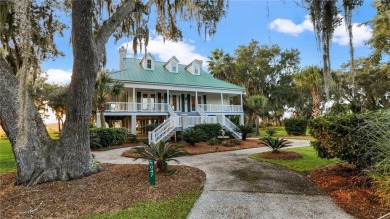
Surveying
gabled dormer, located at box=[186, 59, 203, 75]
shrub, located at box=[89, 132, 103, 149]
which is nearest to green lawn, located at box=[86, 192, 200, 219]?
shrub, located at box=[89, 132, 103, 149]

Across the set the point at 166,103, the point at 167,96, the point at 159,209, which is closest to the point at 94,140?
the point at 167,96

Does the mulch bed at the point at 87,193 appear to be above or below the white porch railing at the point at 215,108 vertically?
below

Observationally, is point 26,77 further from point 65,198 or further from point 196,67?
point 196,67

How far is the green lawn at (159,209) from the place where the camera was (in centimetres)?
387

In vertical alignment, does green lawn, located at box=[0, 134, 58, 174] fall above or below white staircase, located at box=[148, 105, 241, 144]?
below

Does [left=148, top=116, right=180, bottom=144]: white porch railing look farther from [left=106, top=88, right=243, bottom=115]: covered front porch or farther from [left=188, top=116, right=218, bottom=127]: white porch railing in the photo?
[left=106, top=88, right=243, bottom=115]: covered front porch

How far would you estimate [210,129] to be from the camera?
53.3ft

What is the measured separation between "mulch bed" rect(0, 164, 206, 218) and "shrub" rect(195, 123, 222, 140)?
9.49m

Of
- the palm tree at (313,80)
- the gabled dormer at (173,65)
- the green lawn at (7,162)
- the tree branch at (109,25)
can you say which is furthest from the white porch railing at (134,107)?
the palm tree at (313,80)

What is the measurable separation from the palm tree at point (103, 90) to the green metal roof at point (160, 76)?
1.46 meters

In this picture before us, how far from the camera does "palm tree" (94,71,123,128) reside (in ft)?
49.8

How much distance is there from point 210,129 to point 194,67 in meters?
10.4

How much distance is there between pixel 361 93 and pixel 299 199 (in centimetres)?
3402

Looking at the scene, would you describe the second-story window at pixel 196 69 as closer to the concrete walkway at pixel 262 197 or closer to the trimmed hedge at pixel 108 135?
the trimmed hedge at pixel 108 135
